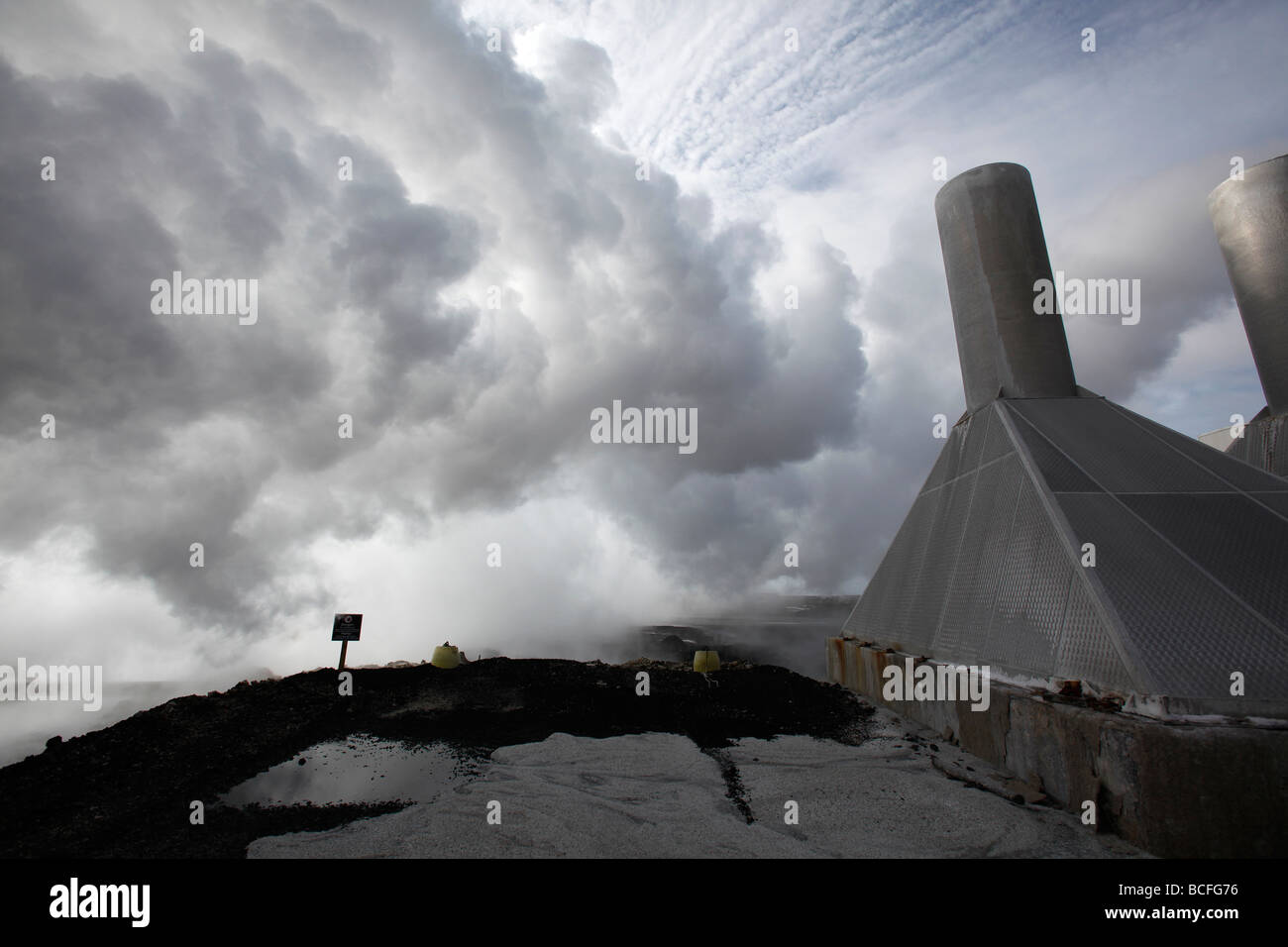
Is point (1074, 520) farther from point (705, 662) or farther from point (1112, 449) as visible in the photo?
point (705, 662)

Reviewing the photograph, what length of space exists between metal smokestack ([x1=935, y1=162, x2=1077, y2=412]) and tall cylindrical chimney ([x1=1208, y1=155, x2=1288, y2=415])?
5.97 meters

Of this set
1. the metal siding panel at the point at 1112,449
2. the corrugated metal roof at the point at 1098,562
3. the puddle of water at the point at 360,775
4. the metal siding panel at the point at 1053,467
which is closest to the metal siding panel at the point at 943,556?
the corrugated metal roof at the point at 1098,562

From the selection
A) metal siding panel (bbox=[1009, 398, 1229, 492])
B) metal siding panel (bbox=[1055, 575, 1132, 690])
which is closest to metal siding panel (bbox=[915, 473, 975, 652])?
metal siding panel (bbox=[1009, 398, 1229, 492])

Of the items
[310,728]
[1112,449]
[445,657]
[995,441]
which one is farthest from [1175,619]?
[445,657]

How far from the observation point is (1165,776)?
428 cm

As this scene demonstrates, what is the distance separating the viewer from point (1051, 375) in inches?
429

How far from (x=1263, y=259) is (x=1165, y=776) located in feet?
48.6
